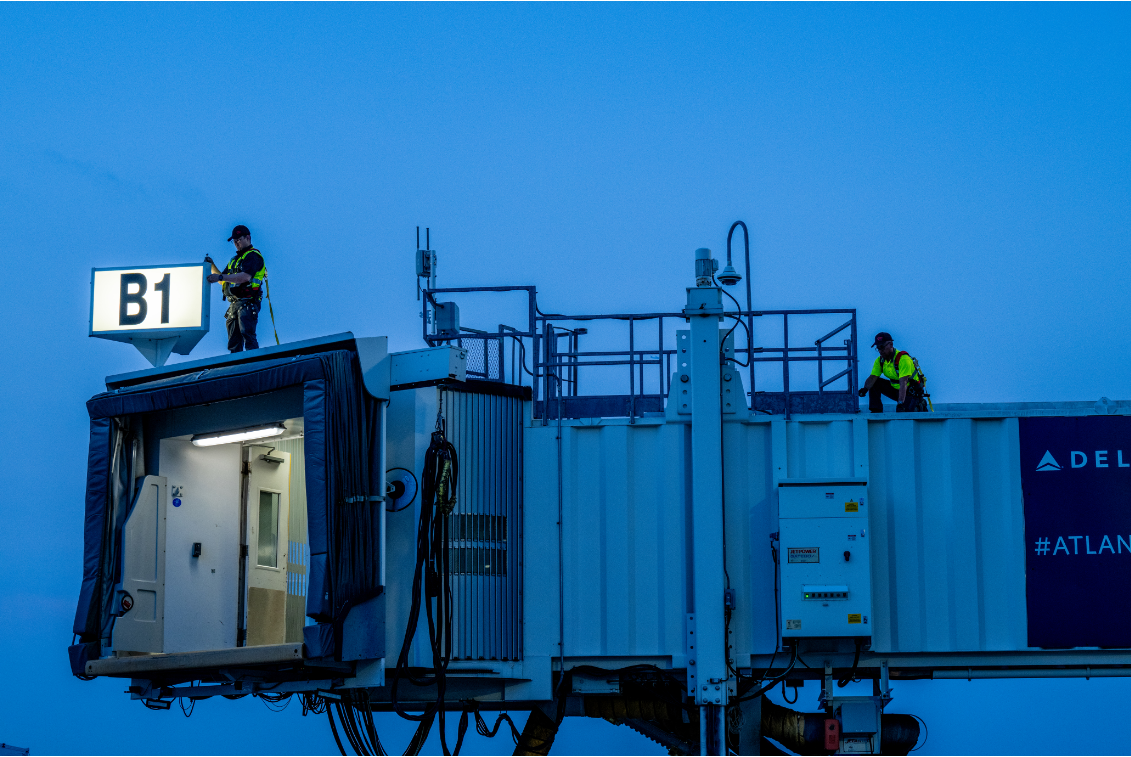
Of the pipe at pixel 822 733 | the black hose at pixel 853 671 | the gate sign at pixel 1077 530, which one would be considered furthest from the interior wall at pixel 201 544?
the gate sign at pixel 1077 530

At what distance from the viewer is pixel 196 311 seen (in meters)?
15.1

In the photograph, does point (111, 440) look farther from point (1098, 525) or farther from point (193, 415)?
point (1098, 525)

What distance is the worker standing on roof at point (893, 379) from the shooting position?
1548 centimetres

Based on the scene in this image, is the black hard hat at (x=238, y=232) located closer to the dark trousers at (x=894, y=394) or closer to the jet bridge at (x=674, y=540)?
the jet bridge at (x=674, y=540)

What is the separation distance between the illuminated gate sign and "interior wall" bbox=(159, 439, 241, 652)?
1.37m

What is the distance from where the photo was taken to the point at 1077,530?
13852 millimetres

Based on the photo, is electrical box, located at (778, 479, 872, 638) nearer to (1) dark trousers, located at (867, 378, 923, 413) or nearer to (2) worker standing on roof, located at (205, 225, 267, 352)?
(1) dark trousers, located at (867, 378, 923, 413)

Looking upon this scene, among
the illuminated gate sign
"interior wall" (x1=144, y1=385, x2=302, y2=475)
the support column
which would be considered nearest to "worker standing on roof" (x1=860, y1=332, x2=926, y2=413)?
the support column

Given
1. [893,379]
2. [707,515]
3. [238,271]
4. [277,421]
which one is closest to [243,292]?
[238,271]

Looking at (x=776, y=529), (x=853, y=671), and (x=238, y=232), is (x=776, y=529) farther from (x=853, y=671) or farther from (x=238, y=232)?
(x=238, y=232)

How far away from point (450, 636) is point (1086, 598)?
23.1ft

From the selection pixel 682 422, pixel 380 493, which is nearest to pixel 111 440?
pixel 380 493

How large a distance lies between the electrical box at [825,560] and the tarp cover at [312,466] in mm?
4404

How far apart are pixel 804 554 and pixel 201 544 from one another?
7.12 meters
